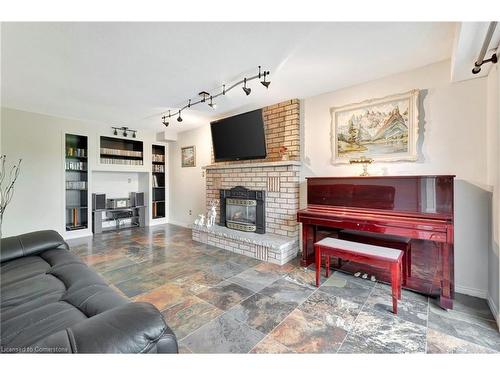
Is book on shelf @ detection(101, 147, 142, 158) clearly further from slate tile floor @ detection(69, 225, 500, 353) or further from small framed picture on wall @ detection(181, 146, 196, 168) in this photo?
slate tile floor @ detection(69, 225, 500, 353)

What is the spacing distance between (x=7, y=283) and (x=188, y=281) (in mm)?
1477

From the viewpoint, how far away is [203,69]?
2490 mm

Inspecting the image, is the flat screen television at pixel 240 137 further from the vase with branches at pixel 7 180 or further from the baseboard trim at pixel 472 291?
the vase with branches at pixel 7 180

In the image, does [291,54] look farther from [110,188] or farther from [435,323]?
[110,188]

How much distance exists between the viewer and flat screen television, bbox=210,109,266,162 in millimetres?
3629

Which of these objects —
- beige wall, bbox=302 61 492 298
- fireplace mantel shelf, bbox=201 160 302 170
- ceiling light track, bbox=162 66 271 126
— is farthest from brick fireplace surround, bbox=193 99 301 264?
beige wall, bbox=302 61 492 298

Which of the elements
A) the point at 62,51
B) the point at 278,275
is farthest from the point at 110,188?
the point at 278,275

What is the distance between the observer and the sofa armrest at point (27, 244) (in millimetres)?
1917

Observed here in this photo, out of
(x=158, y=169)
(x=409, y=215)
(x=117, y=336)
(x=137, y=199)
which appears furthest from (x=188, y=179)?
(x=117, y=336)

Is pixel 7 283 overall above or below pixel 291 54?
below

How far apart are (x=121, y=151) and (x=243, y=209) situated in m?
3.53

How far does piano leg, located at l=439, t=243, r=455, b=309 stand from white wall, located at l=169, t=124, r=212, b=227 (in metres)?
4.23

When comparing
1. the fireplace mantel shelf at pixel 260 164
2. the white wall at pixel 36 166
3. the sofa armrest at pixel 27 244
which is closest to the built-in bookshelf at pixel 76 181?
the white wall at pixel 36 166
